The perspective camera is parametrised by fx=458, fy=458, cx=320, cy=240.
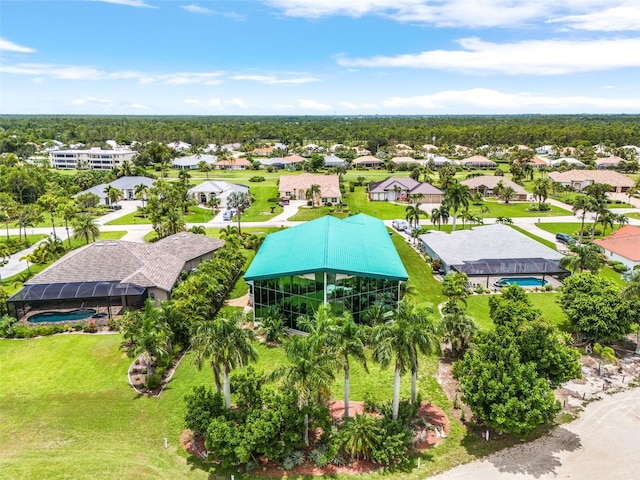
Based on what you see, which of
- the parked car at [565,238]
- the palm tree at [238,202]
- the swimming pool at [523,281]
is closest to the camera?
the swimming pool at [523,281]

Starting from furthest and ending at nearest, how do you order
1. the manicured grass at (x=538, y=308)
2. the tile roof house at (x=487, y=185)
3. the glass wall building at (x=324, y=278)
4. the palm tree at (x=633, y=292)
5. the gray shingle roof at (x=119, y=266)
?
the tile roof house at (x=487, y=185)
the gray shingle roof at (x=119, y=266)
the manicured grass at (x=538, y=308)
the glass wall building at (x=324, y=278)
the palm tree at (x=633, y=292)

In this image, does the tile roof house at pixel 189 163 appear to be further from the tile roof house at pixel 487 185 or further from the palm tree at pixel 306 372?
the palm tree at pixel 306 372

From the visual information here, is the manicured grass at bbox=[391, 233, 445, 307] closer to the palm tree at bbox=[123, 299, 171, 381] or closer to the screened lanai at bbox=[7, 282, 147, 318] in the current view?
the palm tree at bbox=[123, 299, 171, 381]

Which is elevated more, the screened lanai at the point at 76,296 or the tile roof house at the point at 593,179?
the tile roof house at the point at 593,179

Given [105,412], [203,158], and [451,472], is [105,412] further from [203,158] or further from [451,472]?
[203,158]

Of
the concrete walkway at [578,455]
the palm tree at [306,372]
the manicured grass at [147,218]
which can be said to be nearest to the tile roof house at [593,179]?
the manicured grass at [147,218]

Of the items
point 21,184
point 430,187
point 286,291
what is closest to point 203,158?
point 21,184
